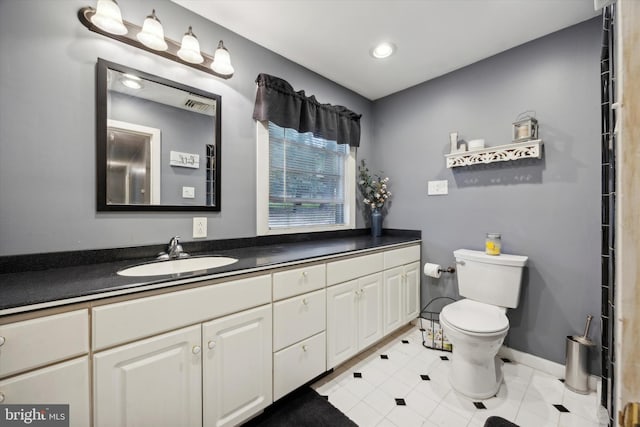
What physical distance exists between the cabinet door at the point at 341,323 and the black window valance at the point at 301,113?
4.38 ft

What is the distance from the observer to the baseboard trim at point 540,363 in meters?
1.59

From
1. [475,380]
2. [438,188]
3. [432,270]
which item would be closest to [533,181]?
[438,188]

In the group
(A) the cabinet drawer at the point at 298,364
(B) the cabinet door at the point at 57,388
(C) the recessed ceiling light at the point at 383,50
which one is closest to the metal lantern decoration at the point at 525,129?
(C) the recessed ceiling light at the point at 383,50

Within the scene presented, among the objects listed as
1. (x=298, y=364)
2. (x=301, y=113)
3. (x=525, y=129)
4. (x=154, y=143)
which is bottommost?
(x=298, y=364)

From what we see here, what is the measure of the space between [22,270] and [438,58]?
2944 mm

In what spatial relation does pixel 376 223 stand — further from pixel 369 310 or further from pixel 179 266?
pixel 179 266

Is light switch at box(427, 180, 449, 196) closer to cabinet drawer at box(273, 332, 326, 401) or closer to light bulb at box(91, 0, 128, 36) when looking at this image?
cabinet drawer at box(273, 332, 326, 401)

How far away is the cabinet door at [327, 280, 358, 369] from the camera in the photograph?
166 centimetres

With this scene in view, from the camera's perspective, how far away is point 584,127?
167 cm

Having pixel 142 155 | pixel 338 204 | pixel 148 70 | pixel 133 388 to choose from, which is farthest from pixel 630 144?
pixel 338 204

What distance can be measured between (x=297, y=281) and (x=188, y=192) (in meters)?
0.89

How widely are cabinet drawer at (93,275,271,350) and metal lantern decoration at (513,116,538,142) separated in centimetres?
204

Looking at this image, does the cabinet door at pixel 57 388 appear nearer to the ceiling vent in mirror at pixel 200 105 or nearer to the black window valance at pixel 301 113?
the ceiling vent in mirror at pixel 200 105

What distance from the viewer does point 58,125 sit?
3.95ft
